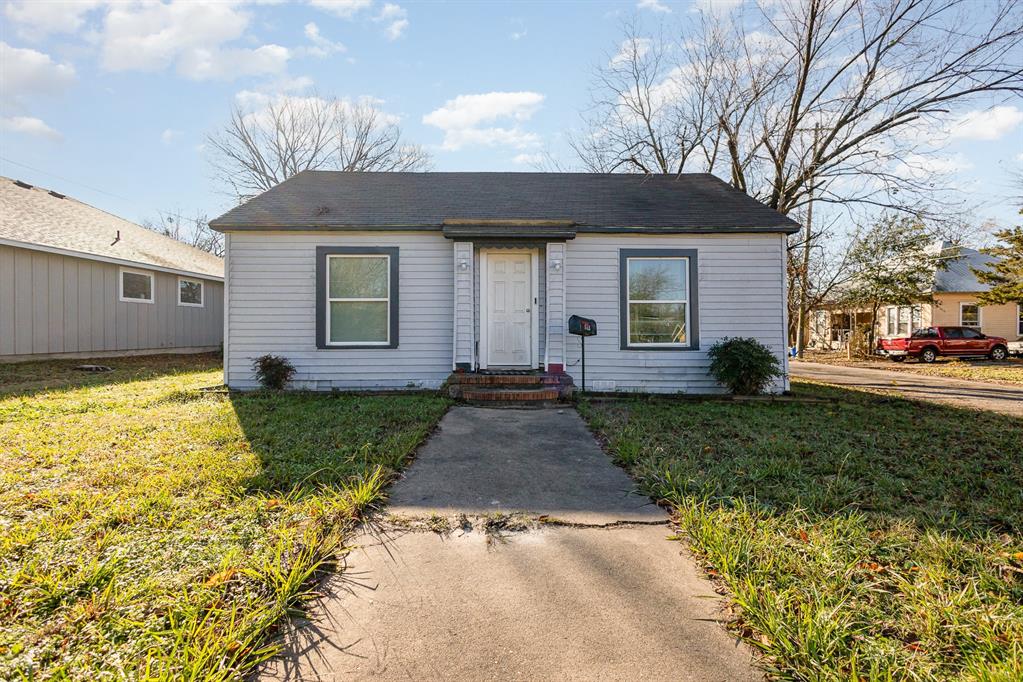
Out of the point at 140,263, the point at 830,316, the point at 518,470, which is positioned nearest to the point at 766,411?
the point at 518,470

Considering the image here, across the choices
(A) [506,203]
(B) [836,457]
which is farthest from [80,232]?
(B) [836,457]

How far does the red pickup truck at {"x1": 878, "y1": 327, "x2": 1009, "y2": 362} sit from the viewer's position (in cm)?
1780

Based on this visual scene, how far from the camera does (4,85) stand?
13.1m

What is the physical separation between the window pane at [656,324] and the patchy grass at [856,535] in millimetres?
2982

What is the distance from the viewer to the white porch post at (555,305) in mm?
7824

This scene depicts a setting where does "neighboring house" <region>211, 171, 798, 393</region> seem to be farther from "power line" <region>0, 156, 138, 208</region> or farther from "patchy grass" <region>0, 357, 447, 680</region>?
"power line" <region>0, 156, 138, 208</region>

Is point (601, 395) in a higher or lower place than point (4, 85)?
lower

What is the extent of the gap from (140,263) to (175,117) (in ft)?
13.9

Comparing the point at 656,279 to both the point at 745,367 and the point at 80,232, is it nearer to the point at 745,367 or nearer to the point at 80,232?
the point at 745,367

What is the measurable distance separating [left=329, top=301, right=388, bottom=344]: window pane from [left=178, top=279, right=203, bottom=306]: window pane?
9.62 metres

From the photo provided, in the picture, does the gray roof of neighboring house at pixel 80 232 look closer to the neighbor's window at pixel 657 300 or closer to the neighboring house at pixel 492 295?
the neighboring house at pixel 492 295

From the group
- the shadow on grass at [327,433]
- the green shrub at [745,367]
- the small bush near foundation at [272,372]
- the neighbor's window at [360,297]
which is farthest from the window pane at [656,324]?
the small bush near foundation at [272,372]

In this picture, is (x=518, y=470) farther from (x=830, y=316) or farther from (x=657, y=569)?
(x=830, y=316)

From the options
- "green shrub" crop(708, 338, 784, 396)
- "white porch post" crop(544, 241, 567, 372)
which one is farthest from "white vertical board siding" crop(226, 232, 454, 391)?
"green shrub" crop(708, 338, 784, 396)
